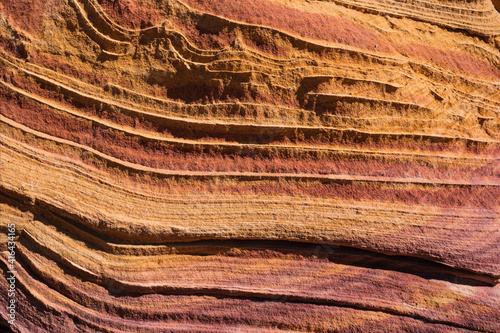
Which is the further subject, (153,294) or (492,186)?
(492,186)

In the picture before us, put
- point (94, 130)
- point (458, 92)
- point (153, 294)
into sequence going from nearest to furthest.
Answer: point (153, 294) → point (94, 130) → point (458, 92)

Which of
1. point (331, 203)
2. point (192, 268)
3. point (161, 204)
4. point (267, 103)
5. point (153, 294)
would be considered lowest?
point (153, 294)

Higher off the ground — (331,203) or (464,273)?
(331,203)

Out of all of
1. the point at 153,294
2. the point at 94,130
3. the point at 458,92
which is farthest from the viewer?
the point at 458,92

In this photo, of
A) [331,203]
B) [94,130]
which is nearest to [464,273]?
[331,203]

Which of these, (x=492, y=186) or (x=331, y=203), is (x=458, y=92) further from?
(x=331, y=203)

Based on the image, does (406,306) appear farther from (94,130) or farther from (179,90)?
(94,130)

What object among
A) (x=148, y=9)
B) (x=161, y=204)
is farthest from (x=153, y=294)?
(x=148, y=9)
